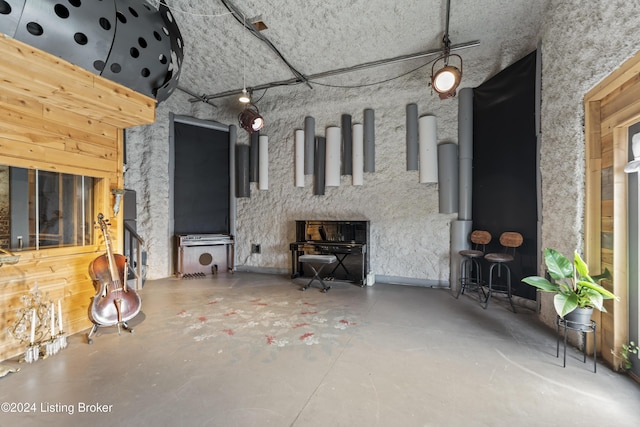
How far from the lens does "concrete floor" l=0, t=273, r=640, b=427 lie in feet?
5.10

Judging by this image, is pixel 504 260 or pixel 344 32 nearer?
pixel 504 260

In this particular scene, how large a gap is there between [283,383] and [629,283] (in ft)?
8.36

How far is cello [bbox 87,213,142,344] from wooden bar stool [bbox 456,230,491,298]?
390 cm

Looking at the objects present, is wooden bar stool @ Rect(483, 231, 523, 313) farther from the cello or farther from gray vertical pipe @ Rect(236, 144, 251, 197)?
gray vertical pipe @ Rect(236, 144, 251, 197)

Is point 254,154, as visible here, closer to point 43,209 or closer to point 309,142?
point 309,142

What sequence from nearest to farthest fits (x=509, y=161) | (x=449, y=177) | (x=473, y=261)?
1. (x=509, y=161)
2. (x=473, y=261)
3. (x=449, y=177)

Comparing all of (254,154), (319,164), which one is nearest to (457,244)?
(319,164)

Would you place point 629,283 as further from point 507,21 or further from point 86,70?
point 86,70

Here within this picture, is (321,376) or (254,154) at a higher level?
(254,154)

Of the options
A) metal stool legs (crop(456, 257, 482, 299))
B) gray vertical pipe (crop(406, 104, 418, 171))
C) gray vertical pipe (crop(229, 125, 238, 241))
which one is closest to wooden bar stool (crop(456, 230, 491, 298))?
metal stool legs (crop(456, 257, 482, 299))

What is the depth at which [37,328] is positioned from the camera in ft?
7.38

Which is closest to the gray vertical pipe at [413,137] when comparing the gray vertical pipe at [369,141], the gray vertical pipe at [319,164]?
the gray vertical pipe at [369,141]

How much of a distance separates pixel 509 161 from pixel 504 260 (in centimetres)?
135

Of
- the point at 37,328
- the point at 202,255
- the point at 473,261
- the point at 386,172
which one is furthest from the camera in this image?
the point at 202,255
